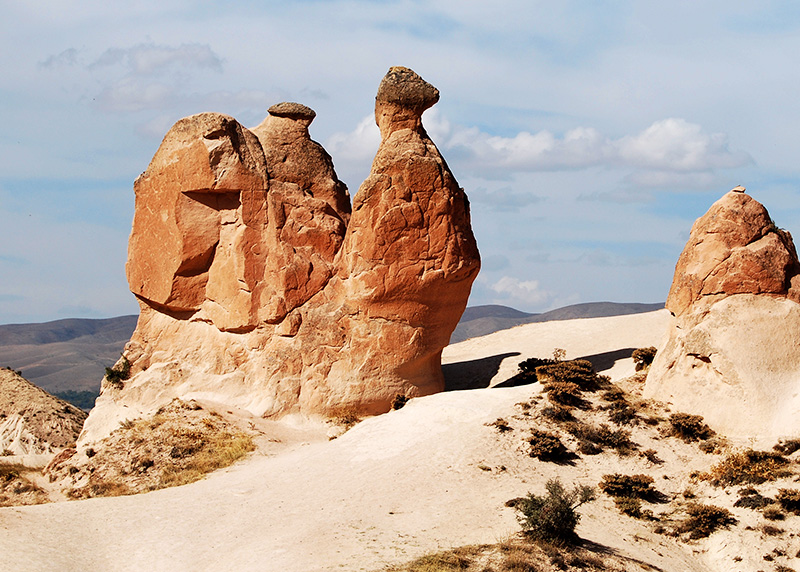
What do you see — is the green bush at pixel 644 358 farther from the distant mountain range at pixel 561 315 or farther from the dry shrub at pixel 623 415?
the distant mountain range at pixel 561 315

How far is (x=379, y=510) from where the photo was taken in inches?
723

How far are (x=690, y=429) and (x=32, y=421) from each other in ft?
73.1

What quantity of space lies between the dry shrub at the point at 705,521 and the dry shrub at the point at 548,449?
3.32 metres

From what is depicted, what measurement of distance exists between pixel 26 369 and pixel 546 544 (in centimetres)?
14092

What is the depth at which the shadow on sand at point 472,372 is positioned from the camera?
3247 centimetres

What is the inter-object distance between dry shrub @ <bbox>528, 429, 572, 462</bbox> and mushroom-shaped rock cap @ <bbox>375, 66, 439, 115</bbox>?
1084cm

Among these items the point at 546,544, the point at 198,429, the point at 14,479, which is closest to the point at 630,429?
the point at 546,544

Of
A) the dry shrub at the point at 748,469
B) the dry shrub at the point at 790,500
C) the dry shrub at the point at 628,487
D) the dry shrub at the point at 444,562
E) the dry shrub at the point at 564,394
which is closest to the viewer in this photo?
the dry shrub at the point at 444,562

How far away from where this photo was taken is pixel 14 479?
2469 centimetres

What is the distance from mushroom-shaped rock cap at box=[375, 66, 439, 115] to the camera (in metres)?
27.3

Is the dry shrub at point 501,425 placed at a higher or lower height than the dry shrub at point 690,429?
higher

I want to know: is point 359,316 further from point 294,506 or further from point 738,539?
point 738,539

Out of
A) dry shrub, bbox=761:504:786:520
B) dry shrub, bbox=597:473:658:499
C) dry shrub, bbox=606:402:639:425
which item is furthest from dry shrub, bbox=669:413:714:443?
dry shrub, bbox=761:504:786:520

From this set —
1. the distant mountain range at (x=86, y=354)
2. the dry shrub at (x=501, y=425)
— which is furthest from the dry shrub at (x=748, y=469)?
the distant mountain range at (x=86, y=354)
